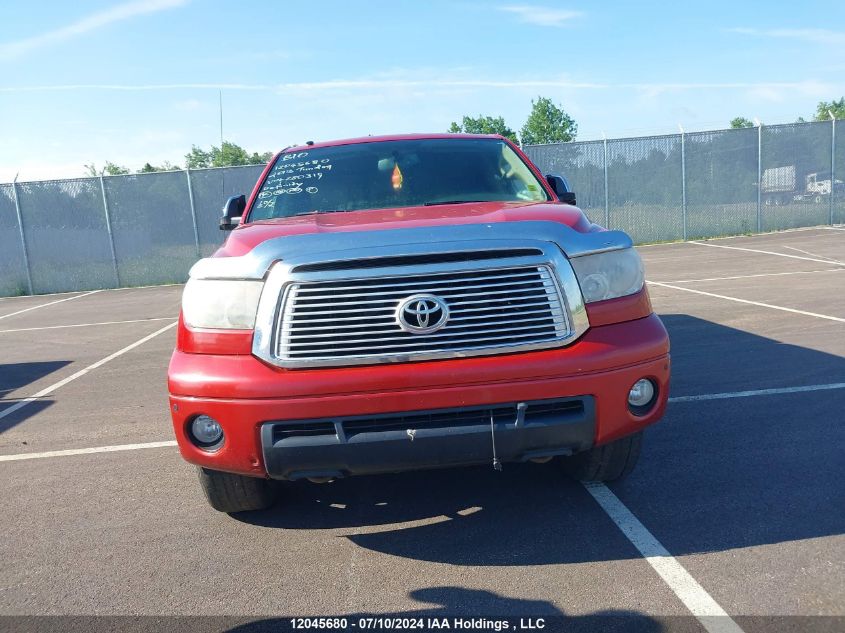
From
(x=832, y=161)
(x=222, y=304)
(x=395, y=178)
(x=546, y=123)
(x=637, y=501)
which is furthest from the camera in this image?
(x=546, y=123)

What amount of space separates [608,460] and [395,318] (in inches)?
54.3

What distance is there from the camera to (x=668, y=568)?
117 inches

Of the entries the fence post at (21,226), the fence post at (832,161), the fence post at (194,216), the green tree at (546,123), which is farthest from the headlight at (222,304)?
the green tree at (546,123)

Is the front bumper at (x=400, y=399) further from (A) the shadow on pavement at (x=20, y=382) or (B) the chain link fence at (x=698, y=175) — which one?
(B) the chain link fence at (x=698, y=175)

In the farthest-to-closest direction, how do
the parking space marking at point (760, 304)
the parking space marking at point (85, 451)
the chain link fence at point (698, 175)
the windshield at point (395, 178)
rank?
A: the chain link fence at point (698, 175)
the parking space marking at point (760, 304)
the parking space marking at point (85, 451)
the windshield at point (395, 178)

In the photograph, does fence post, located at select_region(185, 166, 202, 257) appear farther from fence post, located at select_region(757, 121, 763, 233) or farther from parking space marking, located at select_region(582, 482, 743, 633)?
parking space marking, located at select_region(582, 482, 743, 633)

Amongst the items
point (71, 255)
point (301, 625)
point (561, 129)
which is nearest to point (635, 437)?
point (301, 625)

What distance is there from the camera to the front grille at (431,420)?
2.96 meters

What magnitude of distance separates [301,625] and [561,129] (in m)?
68.5

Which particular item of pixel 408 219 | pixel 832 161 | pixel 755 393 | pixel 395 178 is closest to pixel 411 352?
pixel 408 219

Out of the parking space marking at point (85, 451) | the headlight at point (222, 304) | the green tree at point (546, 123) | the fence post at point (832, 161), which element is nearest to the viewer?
the headlight at point (222, 304)

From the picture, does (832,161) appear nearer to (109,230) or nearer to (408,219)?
(109,230)

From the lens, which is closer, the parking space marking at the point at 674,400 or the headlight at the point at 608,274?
the headlight at the point at 608,274

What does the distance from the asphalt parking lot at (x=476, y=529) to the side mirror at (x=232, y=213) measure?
1508 millimetres
